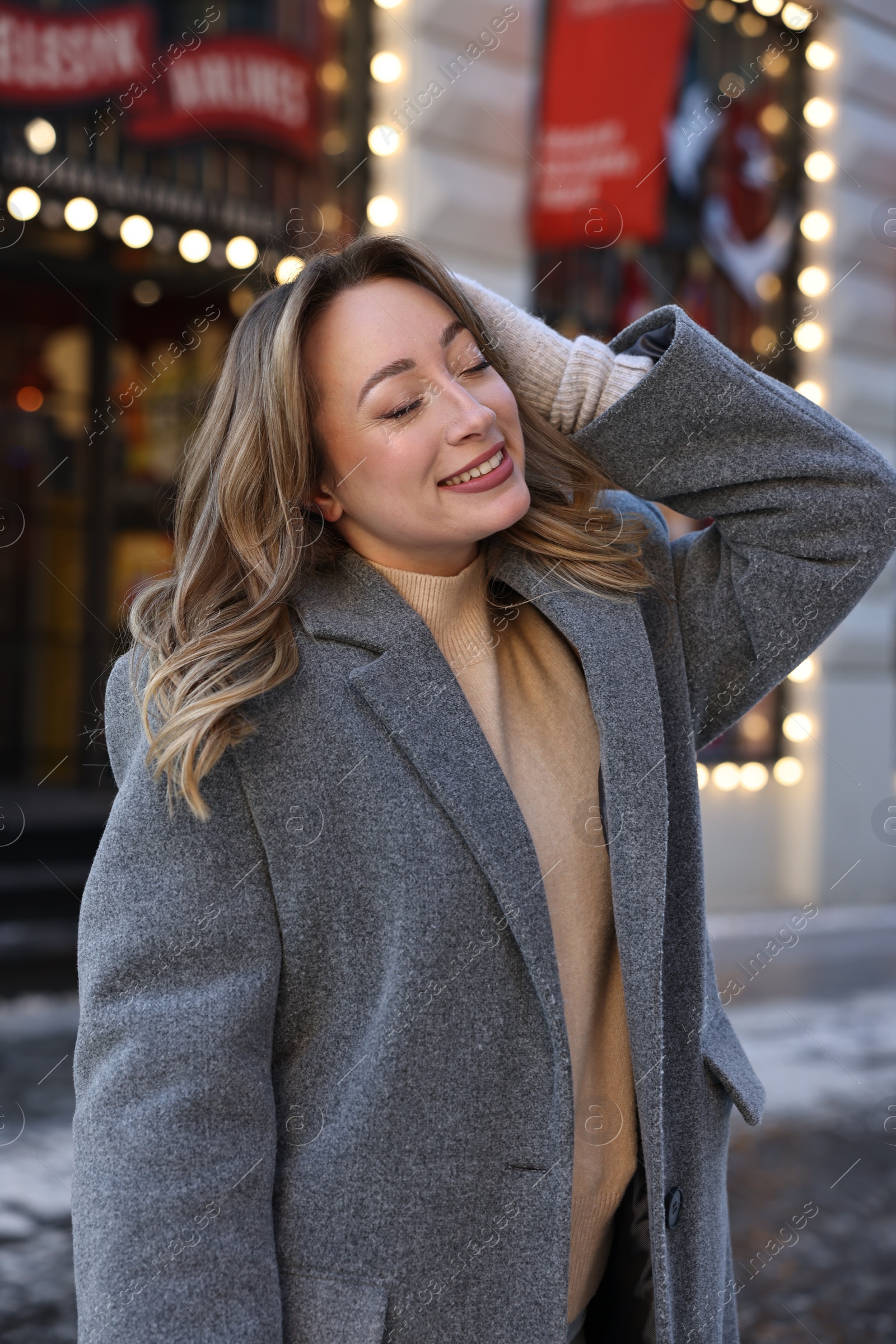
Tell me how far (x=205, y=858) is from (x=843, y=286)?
7.73 m

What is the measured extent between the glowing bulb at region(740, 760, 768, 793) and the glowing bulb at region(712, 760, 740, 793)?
53 millimetres

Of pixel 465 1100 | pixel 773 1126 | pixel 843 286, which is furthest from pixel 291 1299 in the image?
pixel 843 286

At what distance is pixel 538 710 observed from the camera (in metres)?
1.64

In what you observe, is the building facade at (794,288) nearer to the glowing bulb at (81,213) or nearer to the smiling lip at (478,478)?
the glowing bulb at (81,213)

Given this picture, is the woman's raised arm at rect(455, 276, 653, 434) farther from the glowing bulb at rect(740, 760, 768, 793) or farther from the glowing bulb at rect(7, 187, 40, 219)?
the glowing bulb at rect(740, 760, 768, 793)

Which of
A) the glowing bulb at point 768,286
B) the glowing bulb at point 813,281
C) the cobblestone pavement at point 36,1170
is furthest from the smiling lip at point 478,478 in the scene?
the glowing bulb at point 813,281

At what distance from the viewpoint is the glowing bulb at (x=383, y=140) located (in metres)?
6.42

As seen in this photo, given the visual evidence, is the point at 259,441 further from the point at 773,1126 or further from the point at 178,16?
the point at 178,16

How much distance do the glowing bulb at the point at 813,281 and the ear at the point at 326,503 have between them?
7279 millimetres

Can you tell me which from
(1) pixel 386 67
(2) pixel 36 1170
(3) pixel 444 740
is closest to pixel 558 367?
(3) pixel 444 740

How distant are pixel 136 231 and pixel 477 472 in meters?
5.11

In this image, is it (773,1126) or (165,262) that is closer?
(773,1126)

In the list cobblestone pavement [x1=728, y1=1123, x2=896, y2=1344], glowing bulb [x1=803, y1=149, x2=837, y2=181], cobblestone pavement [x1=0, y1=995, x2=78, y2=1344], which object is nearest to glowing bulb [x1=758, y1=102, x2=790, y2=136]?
glowing bulb [x1=803, y1=149, x2=837, y2=181]

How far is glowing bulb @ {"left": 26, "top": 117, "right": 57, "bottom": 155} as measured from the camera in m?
5.62
